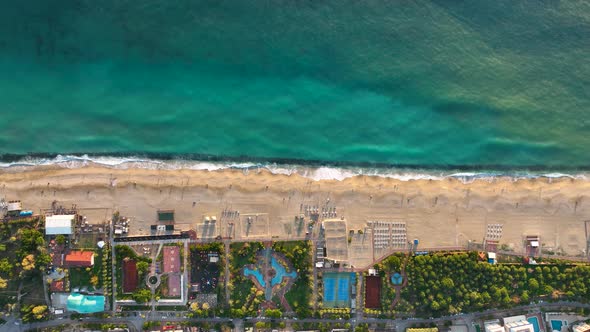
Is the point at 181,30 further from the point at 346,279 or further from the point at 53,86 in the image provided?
the point at 346,279

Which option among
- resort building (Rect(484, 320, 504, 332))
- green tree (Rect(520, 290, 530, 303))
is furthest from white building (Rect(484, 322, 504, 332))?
green tree (Rect(520, 290, 530, 303))

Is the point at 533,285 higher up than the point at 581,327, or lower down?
higher up

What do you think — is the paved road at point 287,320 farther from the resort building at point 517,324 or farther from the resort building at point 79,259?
the resort building at point 79,259

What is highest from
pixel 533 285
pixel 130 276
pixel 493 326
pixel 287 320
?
pixel 130 276

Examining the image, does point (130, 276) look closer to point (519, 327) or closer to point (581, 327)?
point (519, 327)

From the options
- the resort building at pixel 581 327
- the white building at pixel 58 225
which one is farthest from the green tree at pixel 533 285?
the white building at pixel 58 225

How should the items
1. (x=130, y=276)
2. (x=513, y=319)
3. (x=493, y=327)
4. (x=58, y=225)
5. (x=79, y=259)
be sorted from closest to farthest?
(x=58, y=225)
(x=79, y=259)
(x=130, y=276)
(x=493, y=327)
(x=513, y=319)

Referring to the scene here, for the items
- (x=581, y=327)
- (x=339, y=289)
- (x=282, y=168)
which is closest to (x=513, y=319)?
(x=581, y=327)

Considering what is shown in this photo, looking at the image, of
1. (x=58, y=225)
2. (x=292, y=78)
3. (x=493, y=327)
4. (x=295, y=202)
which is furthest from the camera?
(x=292, y=78)
